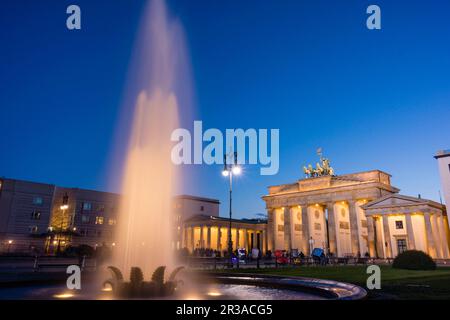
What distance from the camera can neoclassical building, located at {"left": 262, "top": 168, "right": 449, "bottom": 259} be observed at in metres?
51.2

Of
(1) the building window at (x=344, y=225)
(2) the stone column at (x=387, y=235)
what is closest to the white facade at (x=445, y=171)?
(2) the stone column at (x=387, y=235)

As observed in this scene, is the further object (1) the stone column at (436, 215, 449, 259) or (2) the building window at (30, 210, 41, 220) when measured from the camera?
(2) the building window at (30, 210, 41, 220)

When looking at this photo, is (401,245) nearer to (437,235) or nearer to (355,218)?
(437,235)

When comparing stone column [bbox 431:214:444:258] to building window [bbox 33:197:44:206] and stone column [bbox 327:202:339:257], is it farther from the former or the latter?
building window [bbox 33:197:44:206]

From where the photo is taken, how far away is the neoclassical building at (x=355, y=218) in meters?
51.2

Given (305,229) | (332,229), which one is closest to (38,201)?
(305,229)

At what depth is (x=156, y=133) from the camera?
21.0 m

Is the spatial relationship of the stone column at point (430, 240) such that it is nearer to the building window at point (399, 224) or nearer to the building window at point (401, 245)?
the building window at point (401, 245)

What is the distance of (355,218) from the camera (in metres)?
59.7

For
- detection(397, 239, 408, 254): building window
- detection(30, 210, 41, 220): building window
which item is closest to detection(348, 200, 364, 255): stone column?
detection(397, 239, 408, 254): building window

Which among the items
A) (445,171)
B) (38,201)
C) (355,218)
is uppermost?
(445,171)

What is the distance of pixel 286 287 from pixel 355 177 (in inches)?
2065
